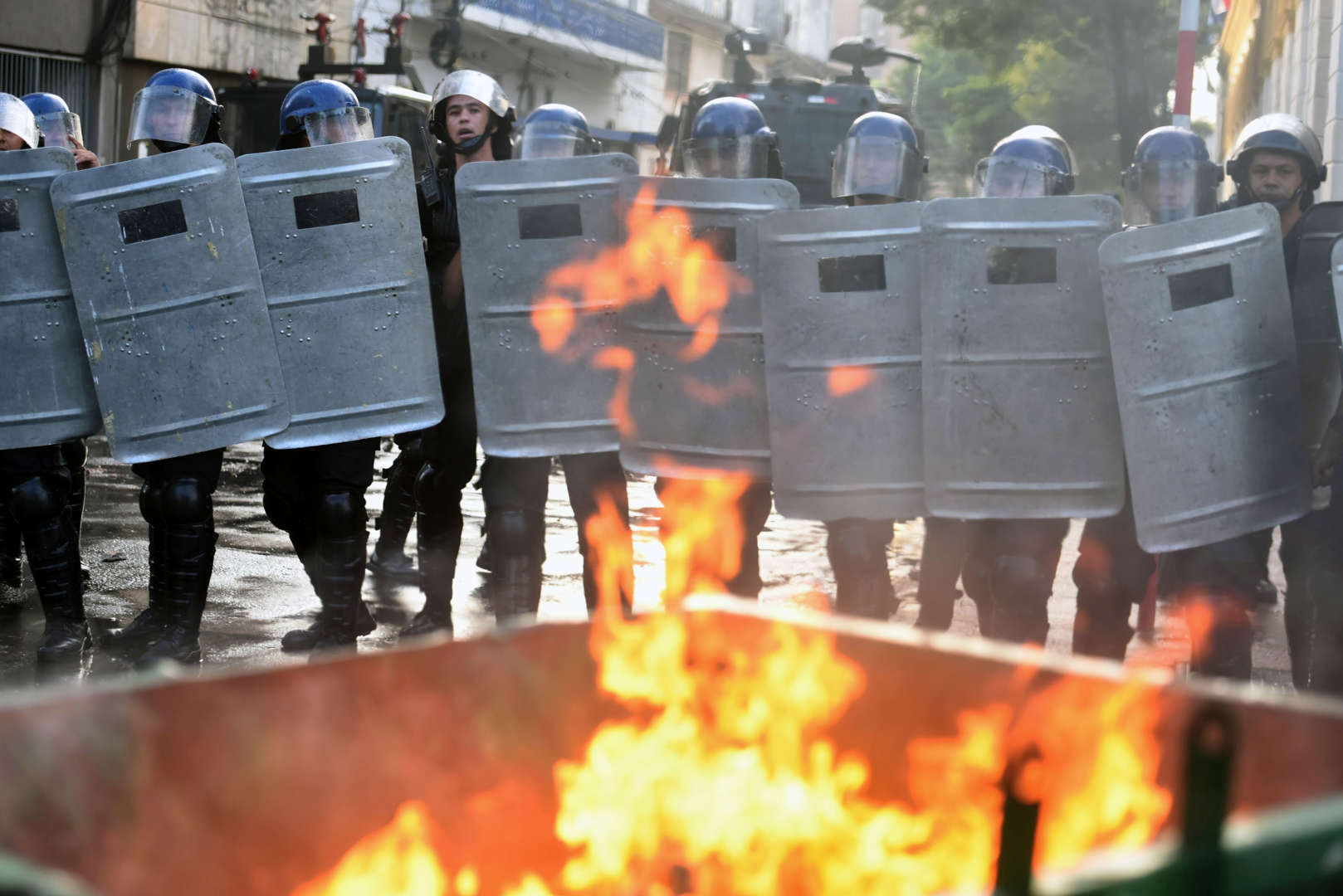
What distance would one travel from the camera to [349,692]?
6.42 ft

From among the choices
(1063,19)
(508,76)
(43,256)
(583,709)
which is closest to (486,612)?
(43,256)

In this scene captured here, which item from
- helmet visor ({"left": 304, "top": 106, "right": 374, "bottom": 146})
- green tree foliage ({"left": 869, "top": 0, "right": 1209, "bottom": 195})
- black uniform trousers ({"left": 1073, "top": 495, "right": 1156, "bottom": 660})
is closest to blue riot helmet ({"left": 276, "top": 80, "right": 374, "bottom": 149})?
helmet visor ({"left": 304, "top": 106, "right": 374, "bottom": 146})

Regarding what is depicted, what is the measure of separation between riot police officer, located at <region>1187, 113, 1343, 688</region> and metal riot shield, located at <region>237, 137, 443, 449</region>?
2260 millimetres

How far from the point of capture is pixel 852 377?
424cm

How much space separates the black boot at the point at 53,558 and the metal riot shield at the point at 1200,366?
3231 mm

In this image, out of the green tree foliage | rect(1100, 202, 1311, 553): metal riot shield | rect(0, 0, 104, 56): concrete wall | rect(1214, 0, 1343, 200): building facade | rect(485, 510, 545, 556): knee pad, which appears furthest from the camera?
the green tree foliage

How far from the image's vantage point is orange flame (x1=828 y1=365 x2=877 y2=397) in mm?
4238

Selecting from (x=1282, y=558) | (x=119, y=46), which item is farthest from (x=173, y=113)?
(x=119, y=46)

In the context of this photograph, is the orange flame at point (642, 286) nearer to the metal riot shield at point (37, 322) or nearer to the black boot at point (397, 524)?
the metal riot shield at point (37, 322)

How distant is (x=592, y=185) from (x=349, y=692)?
109 inches

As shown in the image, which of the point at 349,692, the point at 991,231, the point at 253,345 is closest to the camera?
the point at 349,692

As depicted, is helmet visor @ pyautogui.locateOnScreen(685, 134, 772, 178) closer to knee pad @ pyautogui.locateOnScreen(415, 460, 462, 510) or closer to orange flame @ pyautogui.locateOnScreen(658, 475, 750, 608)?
orange flame @ pyautogui.locateOnScreen(658, 475, 750, 608)

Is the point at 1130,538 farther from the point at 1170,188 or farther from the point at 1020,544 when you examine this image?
the point at 1170,188

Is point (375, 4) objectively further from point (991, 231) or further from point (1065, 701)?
point (1065, 701)
